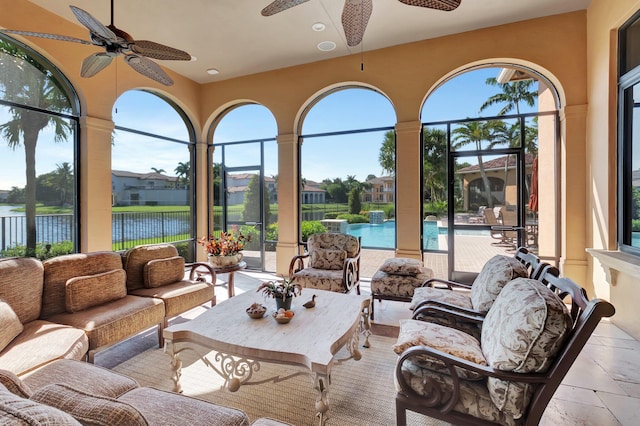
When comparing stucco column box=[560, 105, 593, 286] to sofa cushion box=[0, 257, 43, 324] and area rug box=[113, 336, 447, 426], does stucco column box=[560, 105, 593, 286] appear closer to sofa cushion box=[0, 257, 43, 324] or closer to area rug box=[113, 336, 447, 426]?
area rug box=[113, 336, 447, 426]

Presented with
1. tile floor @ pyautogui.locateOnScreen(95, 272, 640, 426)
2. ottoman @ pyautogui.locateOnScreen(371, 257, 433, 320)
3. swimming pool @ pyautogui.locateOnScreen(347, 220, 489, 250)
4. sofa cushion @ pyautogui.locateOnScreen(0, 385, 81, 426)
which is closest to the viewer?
sofa cushion @ pyautogui.locateOnScreen(0, 385, 81, 426)

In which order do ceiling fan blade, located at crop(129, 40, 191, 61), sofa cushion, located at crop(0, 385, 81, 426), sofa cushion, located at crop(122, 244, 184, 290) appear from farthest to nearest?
sofa cushion, located at crop(122, 244, 184, 290)
ceiling fan blade, located at crop(129, 40, 191, 61)
sofa cushion, located at crop(0, 385, 81, 426)

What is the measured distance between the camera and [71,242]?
4352 millimetres

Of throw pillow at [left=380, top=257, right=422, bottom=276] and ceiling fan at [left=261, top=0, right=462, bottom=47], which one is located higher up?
ceiling fan at [left=261, top=0, right=462, bottom=47]

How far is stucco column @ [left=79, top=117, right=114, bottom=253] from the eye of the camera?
433cm

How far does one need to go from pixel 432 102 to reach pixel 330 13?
2029 millimetres

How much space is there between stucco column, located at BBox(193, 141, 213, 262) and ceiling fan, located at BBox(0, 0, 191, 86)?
2.88 meters

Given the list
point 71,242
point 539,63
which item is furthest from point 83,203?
point 539,63

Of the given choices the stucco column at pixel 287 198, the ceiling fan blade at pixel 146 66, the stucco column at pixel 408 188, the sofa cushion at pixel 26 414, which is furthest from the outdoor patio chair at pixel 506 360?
the stucco column at pixel 287 198

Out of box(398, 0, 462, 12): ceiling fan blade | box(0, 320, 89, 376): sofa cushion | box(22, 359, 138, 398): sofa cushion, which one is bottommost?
box(0, 320, 89, 376): sofa cushion

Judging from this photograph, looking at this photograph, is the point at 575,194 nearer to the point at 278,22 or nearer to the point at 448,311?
the point at 448,311

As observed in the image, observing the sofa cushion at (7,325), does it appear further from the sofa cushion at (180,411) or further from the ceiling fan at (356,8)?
the ceiling fan at (356,8)

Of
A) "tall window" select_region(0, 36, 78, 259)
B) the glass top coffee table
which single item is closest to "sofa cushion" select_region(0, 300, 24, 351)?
the glass top coffee table

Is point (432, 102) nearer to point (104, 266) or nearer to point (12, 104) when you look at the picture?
point (104, 266)
